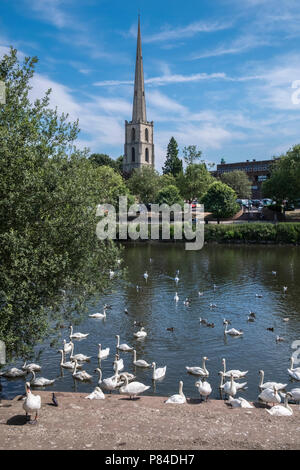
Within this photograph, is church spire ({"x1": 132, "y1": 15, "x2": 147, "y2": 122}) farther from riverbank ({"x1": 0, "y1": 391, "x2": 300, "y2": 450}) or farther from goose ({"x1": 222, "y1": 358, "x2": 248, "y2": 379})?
riverbank ({"x1": 0, "y1": 391, "x2": 300, "y2": 450})

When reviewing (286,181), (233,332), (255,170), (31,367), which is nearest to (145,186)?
(286,181)

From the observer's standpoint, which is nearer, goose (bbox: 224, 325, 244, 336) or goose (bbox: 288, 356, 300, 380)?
goose (bbox: 288, 356, 300, 380)

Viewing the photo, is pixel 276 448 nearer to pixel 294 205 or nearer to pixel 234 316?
pixel 234 316

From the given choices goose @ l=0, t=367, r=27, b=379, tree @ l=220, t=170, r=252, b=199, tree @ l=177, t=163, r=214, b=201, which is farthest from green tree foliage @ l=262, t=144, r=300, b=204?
goose @ l=0, t=367, r=27, b=379

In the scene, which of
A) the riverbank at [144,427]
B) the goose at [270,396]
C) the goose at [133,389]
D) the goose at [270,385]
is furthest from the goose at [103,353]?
the goose at [270,396]

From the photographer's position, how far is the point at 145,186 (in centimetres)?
11356

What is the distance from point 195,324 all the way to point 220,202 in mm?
62992

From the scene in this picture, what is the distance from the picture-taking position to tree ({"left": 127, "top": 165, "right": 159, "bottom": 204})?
114 meters

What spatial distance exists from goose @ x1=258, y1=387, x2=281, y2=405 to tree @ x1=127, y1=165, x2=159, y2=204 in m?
95.2

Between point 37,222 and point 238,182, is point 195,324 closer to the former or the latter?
point 37,222
